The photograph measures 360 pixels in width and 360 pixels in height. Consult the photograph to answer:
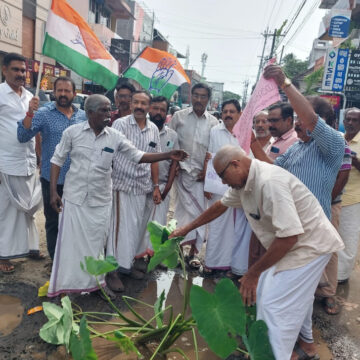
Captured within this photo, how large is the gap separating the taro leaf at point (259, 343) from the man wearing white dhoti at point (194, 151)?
2.02 meters

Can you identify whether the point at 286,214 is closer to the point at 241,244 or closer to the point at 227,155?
the point at 227,155

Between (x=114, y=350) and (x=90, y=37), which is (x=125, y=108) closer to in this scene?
(x=90, y=37)

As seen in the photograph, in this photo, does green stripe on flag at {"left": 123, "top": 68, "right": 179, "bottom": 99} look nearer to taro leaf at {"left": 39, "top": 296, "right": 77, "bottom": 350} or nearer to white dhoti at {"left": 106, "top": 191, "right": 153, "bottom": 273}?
white dhoti at {"left": 106, "top": 191, "right": 153, "bottom": 273}

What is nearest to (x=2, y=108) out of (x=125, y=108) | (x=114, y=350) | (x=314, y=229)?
(x=125, y=108)

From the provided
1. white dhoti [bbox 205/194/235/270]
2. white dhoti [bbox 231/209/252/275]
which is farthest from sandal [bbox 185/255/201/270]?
white dhoti [bbox 231/209/252/275]

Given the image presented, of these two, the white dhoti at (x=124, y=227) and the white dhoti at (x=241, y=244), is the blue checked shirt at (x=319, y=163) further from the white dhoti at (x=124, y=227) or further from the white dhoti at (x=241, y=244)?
the white dhoti at (x=124, y=227)

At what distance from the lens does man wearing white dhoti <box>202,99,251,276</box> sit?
3.90 m

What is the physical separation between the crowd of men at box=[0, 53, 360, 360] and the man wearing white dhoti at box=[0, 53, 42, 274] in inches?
0.4

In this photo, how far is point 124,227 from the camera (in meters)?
3.61

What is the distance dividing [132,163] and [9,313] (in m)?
1.68

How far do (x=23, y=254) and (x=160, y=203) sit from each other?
1.53 metres

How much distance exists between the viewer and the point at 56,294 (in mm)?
3035

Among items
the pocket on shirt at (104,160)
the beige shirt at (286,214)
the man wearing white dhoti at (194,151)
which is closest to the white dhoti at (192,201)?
the man wearing white dhoti at (194,151)

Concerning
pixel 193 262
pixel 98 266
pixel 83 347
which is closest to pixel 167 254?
pixel 98 266
